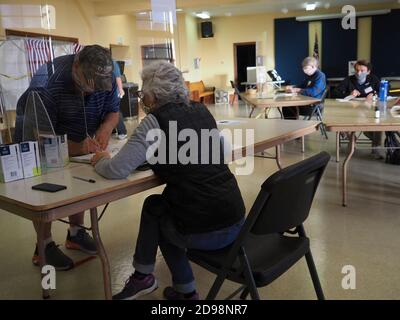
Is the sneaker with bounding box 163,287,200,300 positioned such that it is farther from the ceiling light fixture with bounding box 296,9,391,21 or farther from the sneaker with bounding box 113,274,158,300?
the ceiling light fixture with bounding box 296,9,391,21

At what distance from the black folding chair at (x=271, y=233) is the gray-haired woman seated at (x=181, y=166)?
0.30 ft

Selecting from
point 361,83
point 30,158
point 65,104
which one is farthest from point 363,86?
point 30,158

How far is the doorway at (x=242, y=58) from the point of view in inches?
525

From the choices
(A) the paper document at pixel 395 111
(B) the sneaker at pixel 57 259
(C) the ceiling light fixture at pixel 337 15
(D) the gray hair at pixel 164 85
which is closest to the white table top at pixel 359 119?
(A) the paper document at pixel 395 111

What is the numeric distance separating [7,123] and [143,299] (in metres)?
3.49

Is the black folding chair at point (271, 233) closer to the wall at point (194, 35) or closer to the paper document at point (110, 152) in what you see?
the paper document at point (110, 152)

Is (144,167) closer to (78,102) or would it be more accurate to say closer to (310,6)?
(78,102)

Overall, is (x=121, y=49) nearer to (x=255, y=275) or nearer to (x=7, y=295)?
(x=7, y=295)

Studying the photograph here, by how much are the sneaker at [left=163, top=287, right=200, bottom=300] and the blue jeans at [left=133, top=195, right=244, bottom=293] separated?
0.04 metres

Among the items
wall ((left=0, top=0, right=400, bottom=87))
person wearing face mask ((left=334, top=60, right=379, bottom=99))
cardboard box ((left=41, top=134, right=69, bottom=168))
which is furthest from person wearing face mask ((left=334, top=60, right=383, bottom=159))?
wall ((left=0, top=0, right=400, bottom=87))

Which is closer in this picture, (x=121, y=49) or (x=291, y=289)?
(x=291, y=289)

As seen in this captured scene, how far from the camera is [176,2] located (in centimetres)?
830

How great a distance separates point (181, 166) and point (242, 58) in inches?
504
